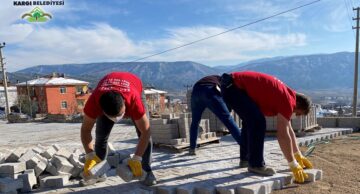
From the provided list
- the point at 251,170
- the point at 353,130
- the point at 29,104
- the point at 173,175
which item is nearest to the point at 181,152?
the point at 173,175

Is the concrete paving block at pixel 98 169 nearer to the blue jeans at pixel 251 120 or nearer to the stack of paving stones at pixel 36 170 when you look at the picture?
the stack of paving stones at pixel 36 170

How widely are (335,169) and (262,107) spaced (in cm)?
138

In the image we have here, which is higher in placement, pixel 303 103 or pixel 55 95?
pixel 55 95

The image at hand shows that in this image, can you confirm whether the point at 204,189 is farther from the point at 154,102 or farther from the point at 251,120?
the point at 154,102

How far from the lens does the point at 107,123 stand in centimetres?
374

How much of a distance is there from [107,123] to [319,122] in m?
7.16

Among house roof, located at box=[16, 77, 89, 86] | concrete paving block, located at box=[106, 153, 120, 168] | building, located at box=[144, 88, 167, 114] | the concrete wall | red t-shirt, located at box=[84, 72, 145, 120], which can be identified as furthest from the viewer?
house roof, located at box=[16, 77, 89, 86]

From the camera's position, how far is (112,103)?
2.90 meters

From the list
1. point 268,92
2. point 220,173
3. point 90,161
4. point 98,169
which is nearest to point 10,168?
point 90,161

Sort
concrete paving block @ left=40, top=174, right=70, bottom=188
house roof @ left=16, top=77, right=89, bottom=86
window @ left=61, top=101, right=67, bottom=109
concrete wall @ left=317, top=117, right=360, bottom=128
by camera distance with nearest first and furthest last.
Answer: concrete paving block @ left=40, top=174, right=70, bottom=188
concrete wall @ left=317, top=117, right=360, bottom=128
house roof @ left=16, top=77, right=89, bottom=86
window @ left=61, top=101, right=67, bottom=109

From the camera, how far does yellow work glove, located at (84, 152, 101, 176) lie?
3.52 m

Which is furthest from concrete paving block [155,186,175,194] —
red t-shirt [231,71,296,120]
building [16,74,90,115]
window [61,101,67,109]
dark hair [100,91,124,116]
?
window [61,101,67,109]

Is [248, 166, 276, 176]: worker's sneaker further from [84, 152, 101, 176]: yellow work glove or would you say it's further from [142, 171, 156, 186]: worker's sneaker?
[84, 152, 101, 176]: yellow work glove

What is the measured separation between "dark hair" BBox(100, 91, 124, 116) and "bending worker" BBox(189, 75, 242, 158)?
200 cm
